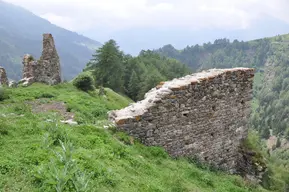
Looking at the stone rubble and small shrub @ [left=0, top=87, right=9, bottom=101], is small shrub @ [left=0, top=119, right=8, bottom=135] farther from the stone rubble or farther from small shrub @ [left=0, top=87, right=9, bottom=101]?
small shrub @ [left=0, top=87, right=9, bottom=101]

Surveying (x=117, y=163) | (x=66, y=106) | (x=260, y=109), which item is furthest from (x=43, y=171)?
(x=260, y=109)

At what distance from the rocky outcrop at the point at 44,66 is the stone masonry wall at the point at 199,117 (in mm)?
19229

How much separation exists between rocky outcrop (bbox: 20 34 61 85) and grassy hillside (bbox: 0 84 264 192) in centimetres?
1692

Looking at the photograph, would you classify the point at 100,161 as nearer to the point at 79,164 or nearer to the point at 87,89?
the point at 79,164

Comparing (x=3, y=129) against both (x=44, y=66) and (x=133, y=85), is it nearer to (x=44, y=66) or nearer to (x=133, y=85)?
(x=44, y=66)

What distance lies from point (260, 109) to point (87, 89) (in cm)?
18184

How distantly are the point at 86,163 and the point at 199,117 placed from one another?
6464 mm

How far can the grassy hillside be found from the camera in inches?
265

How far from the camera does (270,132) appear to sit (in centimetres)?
16975

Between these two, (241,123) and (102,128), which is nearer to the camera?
(102,128)

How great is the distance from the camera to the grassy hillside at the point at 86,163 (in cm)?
674

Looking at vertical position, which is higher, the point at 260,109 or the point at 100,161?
the point at 100,161

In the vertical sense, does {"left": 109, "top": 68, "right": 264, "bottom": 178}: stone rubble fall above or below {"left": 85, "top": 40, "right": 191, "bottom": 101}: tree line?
above

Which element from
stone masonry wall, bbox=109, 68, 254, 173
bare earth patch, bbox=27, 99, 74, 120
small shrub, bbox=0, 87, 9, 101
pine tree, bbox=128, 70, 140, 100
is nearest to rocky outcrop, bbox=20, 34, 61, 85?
small shrub, bbox=0, 87, 9, 101
